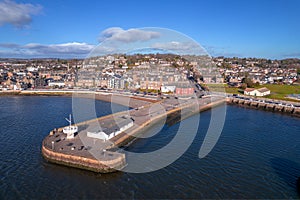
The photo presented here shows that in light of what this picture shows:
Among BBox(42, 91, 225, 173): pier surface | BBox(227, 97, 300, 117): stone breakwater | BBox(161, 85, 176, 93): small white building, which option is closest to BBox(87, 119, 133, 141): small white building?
BBox(42, 91, 225, 173): pier surface

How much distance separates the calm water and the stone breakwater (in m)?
8.74

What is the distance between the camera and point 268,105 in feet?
74.5

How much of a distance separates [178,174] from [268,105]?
59.2ft

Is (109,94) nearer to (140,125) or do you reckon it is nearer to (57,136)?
(140,125)

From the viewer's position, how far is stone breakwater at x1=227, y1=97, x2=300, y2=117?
20.5 meters

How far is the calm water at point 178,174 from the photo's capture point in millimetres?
7184

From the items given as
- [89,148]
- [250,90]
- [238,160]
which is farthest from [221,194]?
[250,90]

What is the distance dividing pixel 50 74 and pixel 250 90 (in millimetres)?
35617

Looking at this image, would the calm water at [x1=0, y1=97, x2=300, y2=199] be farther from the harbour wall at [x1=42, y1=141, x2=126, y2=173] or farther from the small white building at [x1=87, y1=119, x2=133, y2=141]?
the small white building at [x1=87, y1=119, x2=133, y2=141]

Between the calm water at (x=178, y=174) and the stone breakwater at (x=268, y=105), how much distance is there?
874 cm

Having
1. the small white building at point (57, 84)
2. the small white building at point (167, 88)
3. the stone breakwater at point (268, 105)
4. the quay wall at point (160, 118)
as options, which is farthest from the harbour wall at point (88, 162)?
the small white building at point (57, 84)

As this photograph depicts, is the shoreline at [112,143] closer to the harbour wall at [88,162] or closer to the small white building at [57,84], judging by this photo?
the harbour wall at [88,162]

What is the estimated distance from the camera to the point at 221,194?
714 centimetres

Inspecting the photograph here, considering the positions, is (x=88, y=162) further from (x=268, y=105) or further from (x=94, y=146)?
(x=268, y=105)
